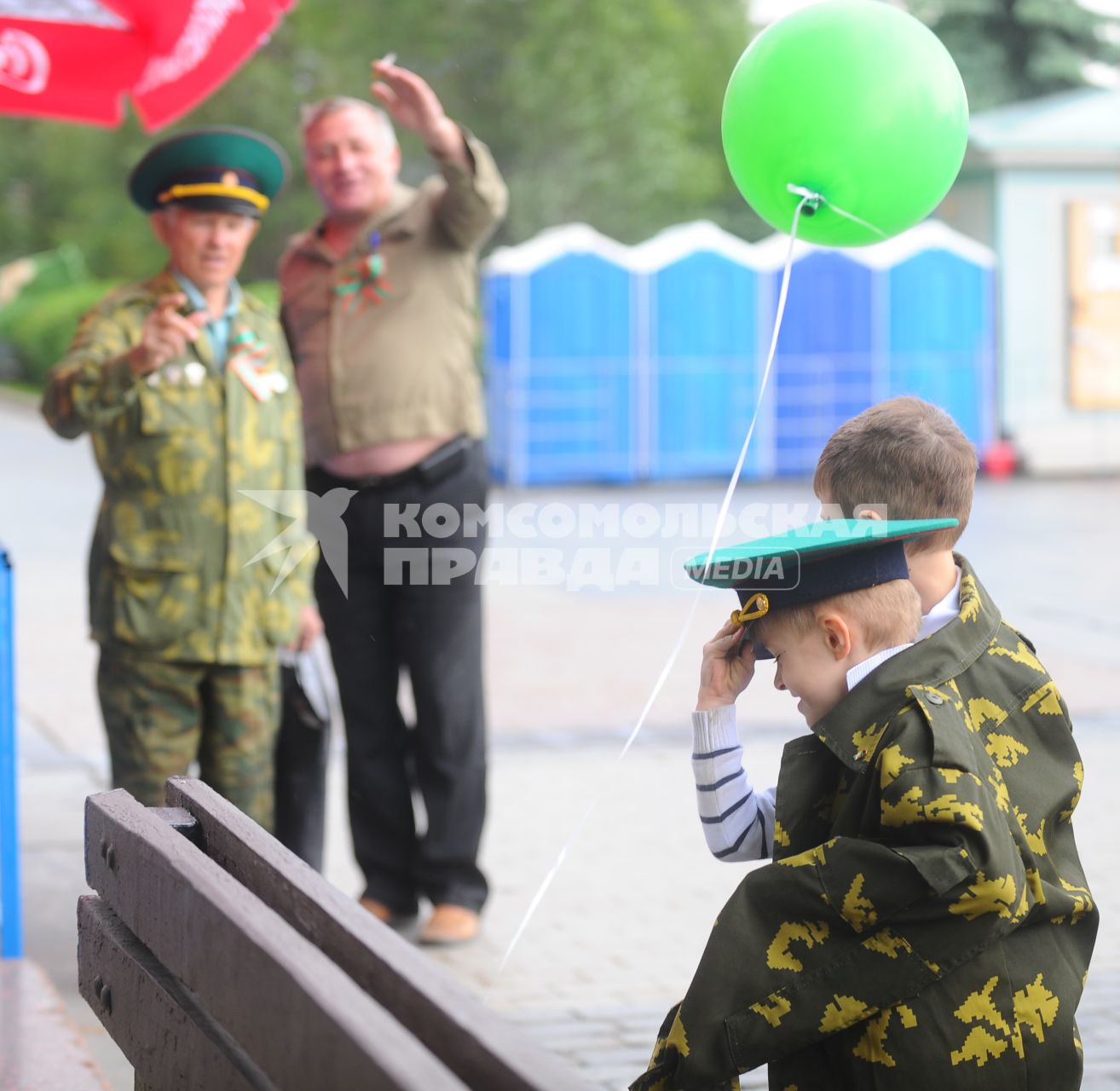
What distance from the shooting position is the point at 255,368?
4398mm

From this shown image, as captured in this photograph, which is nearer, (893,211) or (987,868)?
(987,868)

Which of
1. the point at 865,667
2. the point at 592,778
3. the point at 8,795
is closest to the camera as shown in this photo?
the point at 865,667

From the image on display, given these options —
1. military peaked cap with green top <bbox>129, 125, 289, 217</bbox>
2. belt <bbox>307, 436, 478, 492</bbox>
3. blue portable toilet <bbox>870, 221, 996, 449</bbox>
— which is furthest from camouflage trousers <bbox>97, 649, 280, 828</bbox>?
blue portable toilet <bbox>870, 221, 996, 449</bbox>

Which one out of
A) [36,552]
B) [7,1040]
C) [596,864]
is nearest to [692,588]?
[36,552]

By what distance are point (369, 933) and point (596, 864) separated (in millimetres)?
3588

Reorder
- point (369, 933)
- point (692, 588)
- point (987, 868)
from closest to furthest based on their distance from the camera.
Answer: point (369, 933)
point (987, 868)
point (692, 588)

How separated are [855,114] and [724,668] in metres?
1.04

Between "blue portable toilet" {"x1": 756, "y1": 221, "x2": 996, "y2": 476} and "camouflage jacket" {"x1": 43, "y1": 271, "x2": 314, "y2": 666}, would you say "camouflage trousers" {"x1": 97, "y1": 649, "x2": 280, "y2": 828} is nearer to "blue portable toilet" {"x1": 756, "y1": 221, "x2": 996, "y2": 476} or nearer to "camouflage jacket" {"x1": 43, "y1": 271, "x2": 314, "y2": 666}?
"camouflage jacket" {"x1": 43, "y1": 271, "x2": 314, "y2": 666}

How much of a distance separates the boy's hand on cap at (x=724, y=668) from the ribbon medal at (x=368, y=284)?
249cm

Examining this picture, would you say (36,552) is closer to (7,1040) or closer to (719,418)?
(719,418)

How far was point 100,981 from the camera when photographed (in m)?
2.39

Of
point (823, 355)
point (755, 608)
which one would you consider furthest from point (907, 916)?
point (823, 355)

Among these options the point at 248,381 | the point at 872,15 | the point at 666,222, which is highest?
the point at 666,222

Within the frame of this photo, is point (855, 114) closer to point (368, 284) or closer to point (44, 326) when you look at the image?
point (368, 284)
